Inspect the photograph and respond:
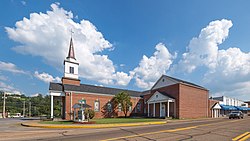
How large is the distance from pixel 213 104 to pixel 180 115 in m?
15.1

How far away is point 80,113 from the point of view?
74.2 ft

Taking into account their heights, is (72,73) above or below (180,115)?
above

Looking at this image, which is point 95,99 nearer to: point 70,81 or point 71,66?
point 70,81

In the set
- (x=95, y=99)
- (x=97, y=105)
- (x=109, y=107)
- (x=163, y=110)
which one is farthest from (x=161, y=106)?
(x=95, y=99)

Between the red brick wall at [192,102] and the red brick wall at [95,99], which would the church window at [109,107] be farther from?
the red brick wall at [192,102]

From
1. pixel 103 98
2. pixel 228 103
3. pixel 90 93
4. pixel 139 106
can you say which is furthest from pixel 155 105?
pixel 228 103

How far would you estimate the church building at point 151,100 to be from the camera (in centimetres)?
3441

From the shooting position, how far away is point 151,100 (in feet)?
132

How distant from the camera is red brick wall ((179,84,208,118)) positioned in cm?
3551

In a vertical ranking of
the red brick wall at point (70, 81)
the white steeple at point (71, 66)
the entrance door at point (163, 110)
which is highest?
the white steeple at point (71, 66)

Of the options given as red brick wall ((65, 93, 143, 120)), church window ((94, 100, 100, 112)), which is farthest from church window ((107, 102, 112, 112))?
church window ((94, 100, 100, 112))

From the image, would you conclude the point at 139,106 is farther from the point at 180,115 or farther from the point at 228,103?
the point at 228,103

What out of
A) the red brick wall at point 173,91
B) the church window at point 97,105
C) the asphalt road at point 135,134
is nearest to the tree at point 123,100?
the church window at point 97,105

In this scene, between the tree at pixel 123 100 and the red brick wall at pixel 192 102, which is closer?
the red brick wall at pixel 192 102
